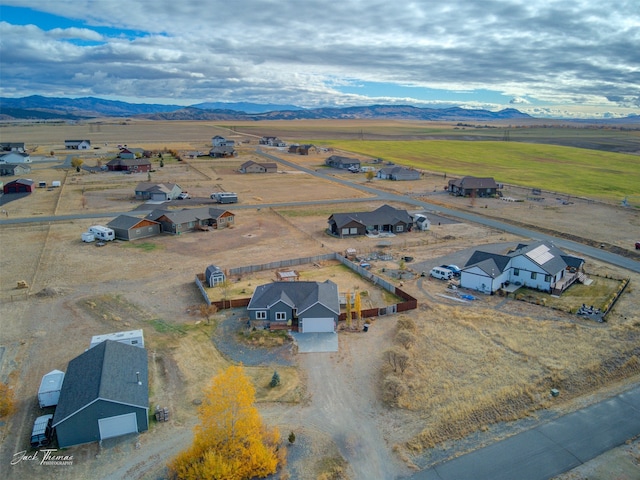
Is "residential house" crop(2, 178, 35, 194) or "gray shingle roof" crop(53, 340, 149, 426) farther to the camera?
"residential house" crop(2, 178, 35, 194)

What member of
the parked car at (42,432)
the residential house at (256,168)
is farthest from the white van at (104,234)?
the residential house at (256,168)

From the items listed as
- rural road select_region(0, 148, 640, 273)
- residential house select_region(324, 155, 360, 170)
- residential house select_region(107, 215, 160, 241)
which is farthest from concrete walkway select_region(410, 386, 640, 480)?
residential house select_region(324, 155, 360, 170)

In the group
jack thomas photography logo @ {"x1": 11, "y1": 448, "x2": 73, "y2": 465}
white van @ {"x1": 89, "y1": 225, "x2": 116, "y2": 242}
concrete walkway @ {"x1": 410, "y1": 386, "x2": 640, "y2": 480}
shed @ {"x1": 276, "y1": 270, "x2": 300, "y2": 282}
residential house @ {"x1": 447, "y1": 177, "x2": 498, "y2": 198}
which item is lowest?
jack thomas photography logo @ {"x1": 11, "y1": 448, "x2": 73, "y2": 465}

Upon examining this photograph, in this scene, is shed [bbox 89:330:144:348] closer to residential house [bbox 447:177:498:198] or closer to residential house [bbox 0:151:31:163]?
residential house [bbox 447:177:498:198]

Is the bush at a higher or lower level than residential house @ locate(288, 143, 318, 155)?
lower

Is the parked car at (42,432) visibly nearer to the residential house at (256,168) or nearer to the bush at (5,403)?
the bush at (5,403)

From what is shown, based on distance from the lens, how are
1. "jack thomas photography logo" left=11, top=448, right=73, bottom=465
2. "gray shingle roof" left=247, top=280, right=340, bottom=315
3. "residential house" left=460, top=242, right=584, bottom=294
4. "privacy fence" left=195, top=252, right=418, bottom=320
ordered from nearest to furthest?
"jack thomas photography logo" left=11, top=448, right=73, bottom=465 → "gray shingle roof" left=247, top=280, right=340, bottom=315 → "privacy fence" left=195, top=252, right=418, bottom=320 → "residential house" left=460, top=242, right=584, bottom=294

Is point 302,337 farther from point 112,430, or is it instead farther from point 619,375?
point 619,375

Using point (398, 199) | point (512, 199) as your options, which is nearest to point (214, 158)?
point (398, 199)
